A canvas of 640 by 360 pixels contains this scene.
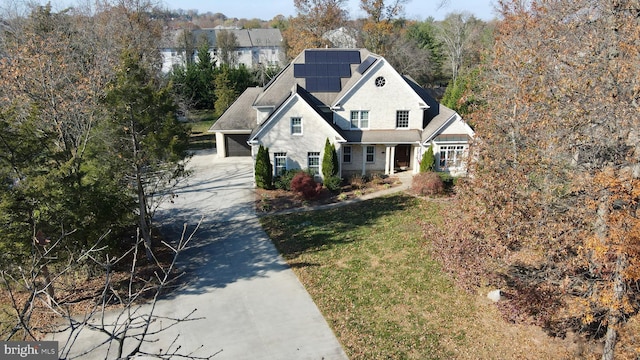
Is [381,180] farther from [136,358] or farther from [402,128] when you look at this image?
[136,358]

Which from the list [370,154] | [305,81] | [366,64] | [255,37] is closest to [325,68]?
[305,81]

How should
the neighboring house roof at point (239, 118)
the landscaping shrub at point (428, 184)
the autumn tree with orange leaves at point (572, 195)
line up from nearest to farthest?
the autumn tree with orange leaves at point (572, 195)
the landscaping shrub at point (428, 184)
the neighboring house roof at point (239, 118)

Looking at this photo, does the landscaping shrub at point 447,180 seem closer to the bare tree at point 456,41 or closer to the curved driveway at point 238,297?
the curved driveway at point 238,297

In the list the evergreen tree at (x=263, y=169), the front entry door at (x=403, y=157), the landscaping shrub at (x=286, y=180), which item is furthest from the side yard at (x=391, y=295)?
the front entry door at (x=403, y=157)

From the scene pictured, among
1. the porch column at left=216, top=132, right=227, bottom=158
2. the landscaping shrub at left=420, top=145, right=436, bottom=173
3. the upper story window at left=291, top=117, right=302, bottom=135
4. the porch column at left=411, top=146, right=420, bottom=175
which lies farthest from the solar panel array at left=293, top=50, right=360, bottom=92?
the porch column at left=216, top=132, right=227, bottom=158

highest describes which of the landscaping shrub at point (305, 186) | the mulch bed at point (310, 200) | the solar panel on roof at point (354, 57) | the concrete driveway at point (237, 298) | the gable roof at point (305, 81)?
the solar panel on roof at point (354, 57)

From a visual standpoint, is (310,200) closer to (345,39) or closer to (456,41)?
(345,39)

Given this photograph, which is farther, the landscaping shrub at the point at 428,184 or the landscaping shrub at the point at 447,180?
the landscaping shrub at the point at 447,180
